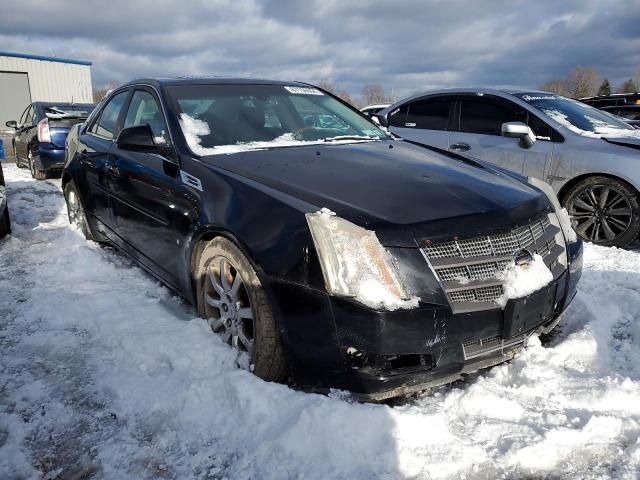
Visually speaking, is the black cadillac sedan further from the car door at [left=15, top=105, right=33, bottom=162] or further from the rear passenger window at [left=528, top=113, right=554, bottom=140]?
the car door at [left=15, top=105, right=33, bottom=162]

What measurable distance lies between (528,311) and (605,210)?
3.34 meters

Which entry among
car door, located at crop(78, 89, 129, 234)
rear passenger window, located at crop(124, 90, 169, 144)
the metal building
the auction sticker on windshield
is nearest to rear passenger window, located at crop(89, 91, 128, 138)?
car door, located at crop(78, 89, 129, 234)

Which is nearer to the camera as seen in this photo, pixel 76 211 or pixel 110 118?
pixel 110 118

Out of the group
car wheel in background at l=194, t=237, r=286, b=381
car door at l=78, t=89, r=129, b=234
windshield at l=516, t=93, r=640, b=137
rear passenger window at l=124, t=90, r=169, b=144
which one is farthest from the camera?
windshield at l=516, t=93, r=640, b=137

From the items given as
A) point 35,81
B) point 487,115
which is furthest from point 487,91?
point 35,81

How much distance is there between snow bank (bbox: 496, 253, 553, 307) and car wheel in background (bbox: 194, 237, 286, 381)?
101 cm

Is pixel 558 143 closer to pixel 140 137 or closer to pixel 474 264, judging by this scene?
pixel 474 264

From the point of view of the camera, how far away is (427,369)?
2023 mm

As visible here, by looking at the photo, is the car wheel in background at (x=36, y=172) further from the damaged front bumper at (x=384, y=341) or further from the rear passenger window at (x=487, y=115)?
the damaged front bumper at (x=384, y=341)

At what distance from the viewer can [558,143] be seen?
5.11 m

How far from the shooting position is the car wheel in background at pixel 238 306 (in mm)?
2248

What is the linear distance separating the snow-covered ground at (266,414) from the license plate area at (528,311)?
306mm

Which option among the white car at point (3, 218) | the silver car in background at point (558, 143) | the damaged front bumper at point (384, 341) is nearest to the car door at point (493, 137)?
the silver car in background at point (558, 143)

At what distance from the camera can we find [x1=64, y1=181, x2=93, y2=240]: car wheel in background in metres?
4.77
